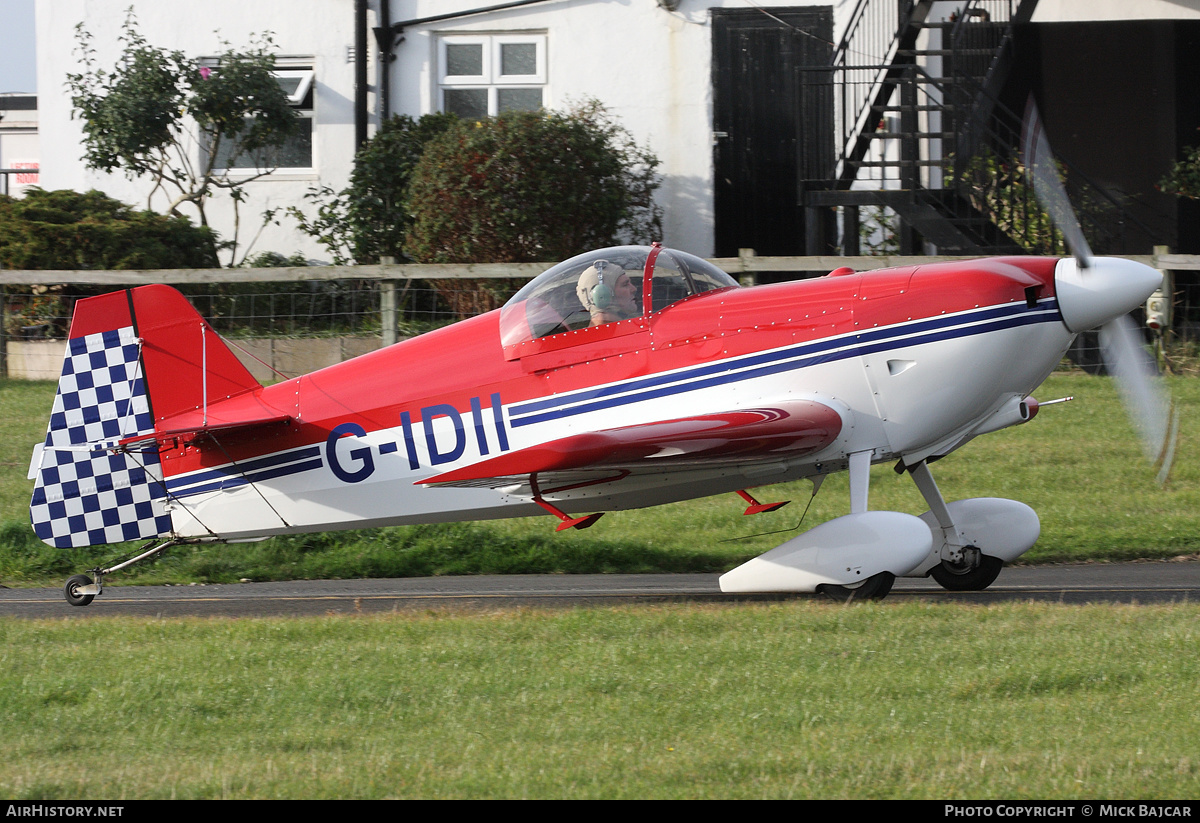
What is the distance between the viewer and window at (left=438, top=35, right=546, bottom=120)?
53.7 feet

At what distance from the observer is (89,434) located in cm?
770

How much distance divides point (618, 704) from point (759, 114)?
1219 cm

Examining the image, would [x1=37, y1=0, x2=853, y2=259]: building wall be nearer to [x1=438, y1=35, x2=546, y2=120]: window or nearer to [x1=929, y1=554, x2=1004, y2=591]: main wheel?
[x1=438, y1=35, x2=546, y2=120]: window

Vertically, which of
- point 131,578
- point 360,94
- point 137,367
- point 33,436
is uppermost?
point 360,94

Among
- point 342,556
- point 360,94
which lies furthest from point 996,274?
point 360,94

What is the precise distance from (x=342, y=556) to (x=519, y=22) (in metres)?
9.58

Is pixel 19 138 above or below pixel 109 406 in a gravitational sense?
above

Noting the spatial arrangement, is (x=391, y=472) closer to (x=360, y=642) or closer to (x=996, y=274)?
(x=360, y=642)

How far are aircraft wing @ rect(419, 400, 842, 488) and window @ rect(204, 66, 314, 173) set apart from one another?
37.6ft

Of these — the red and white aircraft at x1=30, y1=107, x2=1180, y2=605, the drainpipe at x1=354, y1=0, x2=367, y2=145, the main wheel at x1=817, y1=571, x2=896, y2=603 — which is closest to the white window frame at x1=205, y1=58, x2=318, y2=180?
the drainpipe at x1=354, y1=0, x2=367, y2=145

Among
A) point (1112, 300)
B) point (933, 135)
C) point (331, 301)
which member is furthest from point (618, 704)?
point (331, 301)

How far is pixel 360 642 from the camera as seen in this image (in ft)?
20.2

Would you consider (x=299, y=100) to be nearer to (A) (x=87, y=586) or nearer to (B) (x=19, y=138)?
(A) (x=87, y=586)

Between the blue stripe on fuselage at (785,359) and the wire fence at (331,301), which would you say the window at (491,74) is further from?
the blue stripe on fuselage at (785,359)
